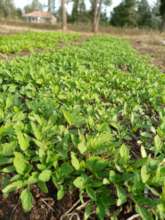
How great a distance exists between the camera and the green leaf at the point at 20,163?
1548 millimetres

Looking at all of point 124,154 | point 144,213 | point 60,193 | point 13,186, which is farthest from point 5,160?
point 144,213

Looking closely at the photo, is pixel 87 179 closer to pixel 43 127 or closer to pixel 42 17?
pixel 43 127

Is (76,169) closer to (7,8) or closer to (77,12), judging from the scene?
(77,12)

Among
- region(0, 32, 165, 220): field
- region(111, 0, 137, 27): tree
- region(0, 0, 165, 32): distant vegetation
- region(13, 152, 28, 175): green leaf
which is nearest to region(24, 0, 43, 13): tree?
region(0, 0, 165, 32): distant vegetation

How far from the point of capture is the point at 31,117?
2.06 metres

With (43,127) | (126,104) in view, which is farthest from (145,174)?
(126,104)

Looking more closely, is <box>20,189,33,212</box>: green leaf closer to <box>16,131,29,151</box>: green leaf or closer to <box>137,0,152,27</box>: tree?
<box>16,131,29,151</box>: green leaf

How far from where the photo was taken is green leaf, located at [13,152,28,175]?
5.08 feet

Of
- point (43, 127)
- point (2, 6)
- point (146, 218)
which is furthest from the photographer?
point (2, 6)

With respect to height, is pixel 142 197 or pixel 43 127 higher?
pixel 43 127

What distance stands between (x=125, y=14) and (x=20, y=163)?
44.5 m

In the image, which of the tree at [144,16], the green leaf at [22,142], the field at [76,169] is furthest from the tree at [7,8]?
the green leaf at [22,142]

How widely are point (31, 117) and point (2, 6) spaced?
2698 inches

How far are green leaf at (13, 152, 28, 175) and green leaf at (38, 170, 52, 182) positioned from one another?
0.36 feet
